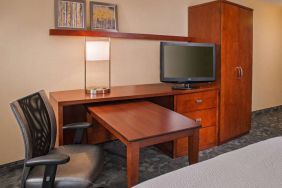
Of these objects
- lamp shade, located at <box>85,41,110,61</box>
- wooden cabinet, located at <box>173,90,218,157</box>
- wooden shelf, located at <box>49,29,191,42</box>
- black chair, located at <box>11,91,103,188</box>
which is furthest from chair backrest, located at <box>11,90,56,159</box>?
wooden cabinet, located at <box>173,90,218,157</box>

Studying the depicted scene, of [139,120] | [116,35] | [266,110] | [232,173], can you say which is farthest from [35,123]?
[266,110]

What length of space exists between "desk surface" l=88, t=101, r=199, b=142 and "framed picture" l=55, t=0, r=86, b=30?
0.98 metres

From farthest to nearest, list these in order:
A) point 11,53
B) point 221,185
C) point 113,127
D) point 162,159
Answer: point 162,159 < point 11,53 < point 113,127 < point 221,185

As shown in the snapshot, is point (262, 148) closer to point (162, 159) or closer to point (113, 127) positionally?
point (113, 127)

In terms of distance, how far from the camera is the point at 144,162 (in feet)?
8.64

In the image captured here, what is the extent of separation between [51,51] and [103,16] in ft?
2.32

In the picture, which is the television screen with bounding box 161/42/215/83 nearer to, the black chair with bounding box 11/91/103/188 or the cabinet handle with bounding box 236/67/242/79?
the cabinet handle with bounding box 236/67/242/79

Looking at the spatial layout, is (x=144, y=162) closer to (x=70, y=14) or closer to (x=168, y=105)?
(x=168, y=105)

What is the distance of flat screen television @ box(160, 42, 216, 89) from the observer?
284cm

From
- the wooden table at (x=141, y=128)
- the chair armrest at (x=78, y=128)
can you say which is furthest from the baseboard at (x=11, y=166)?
the wooden table at (x=141, y=128)

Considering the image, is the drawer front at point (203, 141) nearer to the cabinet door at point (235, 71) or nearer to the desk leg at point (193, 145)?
the cabinet door at point (235, 71)

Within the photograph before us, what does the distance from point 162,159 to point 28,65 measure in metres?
1.75

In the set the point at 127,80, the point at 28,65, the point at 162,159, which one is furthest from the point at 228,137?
the point at 28,65

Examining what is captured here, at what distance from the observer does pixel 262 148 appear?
46.9 inches
